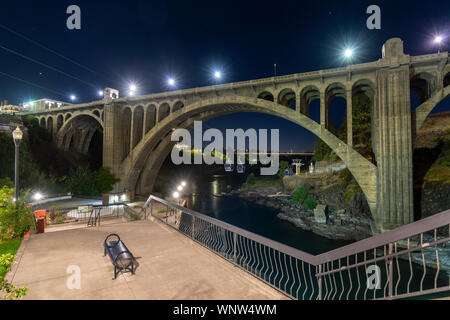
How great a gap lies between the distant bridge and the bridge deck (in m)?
15.3

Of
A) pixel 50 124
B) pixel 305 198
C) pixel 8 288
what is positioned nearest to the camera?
pixel 8 288

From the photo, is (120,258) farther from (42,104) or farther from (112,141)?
(42,104)

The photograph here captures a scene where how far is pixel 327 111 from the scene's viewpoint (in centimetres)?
1994

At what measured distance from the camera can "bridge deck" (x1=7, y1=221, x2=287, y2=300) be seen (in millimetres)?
4035

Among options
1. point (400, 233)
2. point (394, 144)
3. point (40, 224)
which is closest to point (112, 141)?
point (40, 224)

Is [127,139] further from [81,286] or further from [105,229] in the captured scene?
[81,286]

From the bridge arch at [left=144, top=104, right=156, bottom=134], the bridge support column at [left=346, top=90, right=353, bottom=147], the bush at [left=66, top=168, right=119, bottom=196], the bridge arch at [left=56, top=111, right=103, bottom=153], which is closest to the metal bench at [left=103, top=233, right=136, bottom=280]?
the bridge support column at [left=346, top=90, right=353, bottom=147]

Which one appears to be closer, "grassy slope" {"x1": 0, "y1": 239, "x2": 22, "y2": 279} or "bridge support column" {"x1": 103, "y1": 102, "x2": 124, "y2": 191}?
"grassy slope" {"x1": 0, "y1": 239, "x2": 22, "y2": 279}

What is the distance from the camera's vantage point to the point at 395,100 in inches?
619

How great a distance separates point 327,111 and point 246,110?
9482 millimetres

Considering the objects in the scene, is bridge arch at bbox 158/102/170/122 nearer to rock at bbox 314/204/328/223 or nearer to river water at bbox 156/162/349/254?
river water at bbox 156/162/349/254

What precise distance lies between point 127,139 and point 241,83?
669 inches

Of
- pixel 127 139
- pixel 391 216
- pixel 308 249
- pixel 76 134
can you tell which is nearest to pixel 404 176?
pixel 391 216

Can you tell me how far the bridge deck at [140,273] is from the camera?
13.2 ft
